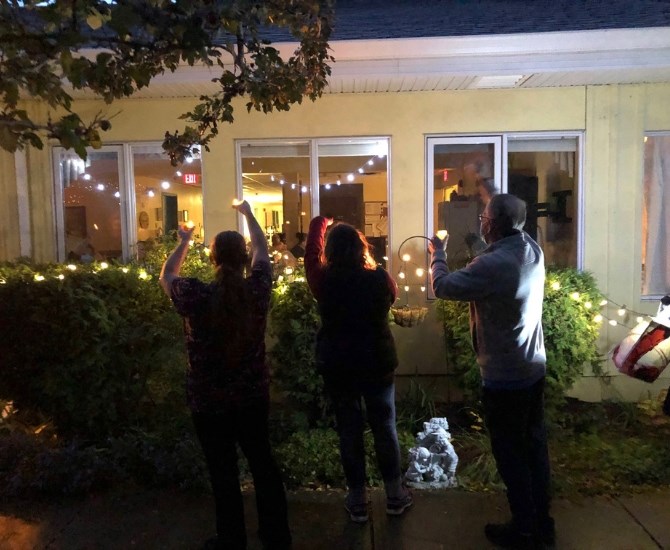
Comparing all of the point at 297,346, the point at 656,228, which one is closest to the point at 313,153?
the point at 297,346

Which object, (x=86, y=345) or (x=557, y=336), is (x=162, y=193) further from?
(x=557, y=336)

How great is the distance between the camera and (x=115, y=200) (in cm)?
632

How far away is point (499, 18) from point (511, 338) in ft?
12.1

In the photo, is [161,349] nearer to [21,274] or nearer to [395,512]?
[21,274]

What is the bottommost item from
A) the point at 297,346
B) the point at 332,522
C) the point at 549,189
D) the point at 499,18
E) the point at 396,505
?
the point at 332,522

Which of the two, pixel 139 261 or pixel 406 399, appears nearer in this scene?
pixel 406 399

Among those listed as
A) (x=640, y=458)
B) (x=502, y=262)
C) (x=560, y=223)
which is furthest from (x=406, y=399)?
(x=502, y=262)

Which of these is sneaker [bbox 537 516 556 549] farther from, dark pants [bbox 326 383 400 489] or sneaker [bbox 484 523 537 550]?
dark pants [bbox 326 383 400 489]

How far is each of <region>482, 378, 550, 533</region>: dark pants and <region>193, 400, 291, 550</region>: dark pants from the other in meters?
1.15

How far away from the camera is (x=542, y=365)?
308 centimetres

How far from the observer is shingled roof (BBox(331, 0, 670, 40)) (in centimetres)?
505

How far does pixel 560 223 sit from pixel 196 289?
4446 mm

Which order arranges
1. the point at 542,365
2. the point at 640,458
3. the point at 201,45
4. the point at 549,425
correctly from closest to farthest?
the point at 542,365
the point at 201,45
the point at 640,458
the point at 549,425

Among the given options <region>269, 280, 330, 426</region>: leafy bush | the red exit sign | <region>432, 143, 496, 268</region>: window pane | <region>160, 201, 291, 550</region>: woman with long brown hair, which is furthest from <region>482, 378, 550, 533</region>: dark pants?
the red exit sign
